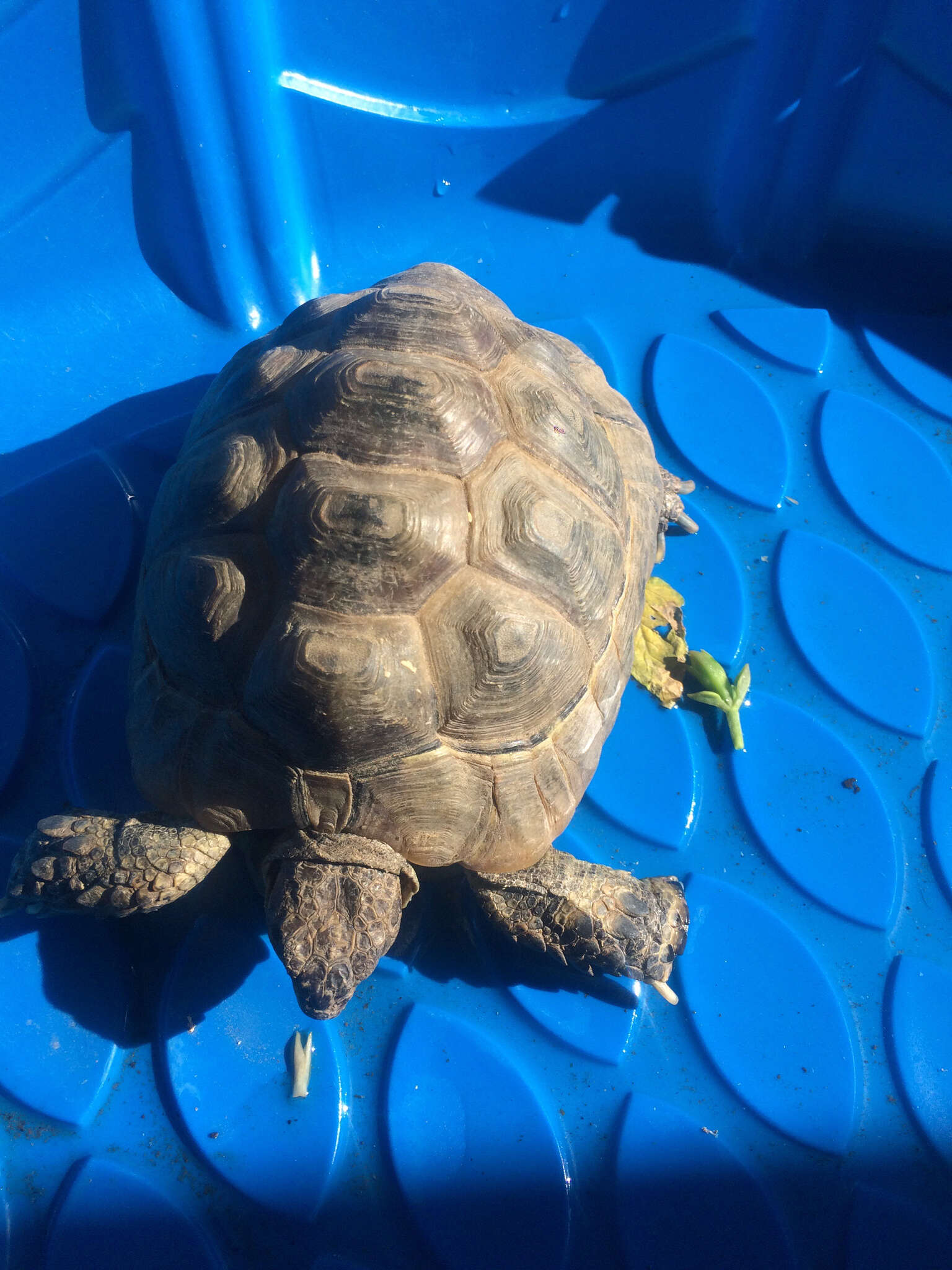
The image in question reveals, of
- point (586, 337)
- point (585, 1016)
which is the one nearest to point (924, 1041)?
point (585, 1016)

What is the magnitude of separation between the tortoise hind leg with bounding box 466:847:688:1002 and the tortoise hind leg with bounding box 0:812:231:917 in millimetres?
831

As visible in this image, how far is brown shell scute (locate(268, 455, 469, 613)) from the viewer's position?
202 centimetres

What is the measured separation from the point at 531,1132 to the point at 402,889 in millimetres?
942

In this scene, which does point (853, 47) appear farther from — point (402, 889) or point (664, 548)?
point (402, 889)

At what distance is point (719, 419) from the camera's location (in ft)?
12.1

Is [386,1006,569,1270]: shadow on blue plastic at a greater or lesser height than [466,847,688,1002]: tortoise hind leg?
lesser

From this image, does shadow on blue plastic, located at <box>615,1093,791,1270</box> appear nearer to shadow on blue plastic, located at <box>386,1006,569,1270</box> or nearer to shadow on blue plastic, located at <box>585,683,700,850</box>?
shadow on blue plastic, located at <box>386,1006,569,1270</box>

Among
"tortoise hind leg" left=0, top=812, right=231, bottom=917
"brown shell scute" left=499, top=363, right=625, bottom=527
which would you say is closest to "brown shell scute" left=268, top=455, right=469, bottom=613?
"brown shell scute" left=499, top=363, right=625, bottom=527

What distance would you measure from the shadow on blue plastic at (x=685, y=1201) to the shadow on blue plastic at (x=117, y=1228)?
1255 mm

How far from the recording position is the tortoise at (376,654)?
207cm

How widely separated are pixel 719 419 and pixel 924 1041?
2531 millimetres

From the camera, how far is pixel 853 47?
12.1 feet

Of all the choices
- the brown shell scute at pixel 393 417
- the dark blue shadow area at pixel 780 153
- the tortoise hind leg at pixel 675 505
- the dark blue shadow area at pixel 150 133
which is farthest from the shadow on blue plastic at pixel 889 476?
the dark blue shadow area at pixel 150 133

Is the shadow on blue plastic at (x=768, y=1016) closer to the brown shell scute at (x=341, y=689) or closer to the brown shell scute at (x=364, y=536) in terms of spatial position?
the brown shell scute at (x=341, y=689)
